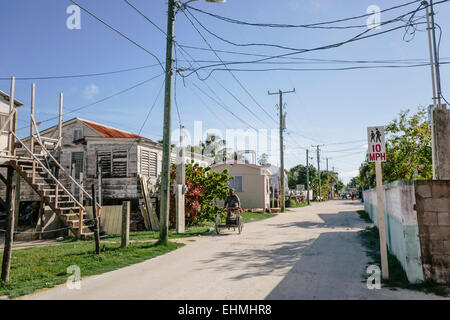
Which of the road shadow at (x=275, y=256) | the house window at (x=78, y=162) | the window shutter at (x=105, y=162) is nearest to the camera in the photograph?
the road shadow at (x=275, y=256)

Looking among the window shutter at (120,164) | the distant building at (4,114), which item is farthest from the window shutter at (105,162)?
the distant building at (4,114)

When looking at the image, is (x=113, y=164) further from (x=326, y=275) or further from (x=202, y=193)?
(x=326, y=275)

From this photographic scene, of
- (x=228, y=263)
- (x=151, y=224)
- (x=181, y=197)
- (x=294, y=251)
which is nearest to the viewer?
(x=228, y=263)

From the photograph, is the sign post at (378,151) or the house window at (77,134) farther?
the house window at (77,134)

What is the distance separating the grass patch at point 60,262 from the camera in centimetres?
710

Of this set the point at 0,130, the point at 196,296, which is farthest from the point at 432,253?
the point at 0,130

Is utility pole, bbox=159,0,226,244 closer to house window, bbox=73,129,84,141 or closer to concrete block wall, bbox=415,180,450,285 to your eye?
concrete block wall, bbox=415,180,450,285

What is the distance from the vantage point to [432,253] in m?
6.09

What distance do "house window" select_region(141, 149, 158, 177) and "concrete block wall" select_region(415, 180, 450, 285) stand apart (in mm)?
15610

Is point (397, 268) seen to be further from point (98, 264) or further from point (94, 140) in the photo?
point (94, 140)

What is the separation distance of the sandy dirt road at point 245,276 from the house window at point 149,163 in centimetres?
911

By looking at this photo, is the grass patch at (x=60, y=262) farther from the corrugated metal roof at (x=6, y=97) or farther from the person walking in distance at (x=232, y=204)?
the corrugated metal roof at (x=6, y=97)

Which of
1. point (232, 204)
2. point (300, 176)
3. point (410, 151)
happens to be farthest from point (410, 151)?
point (300, 176)
